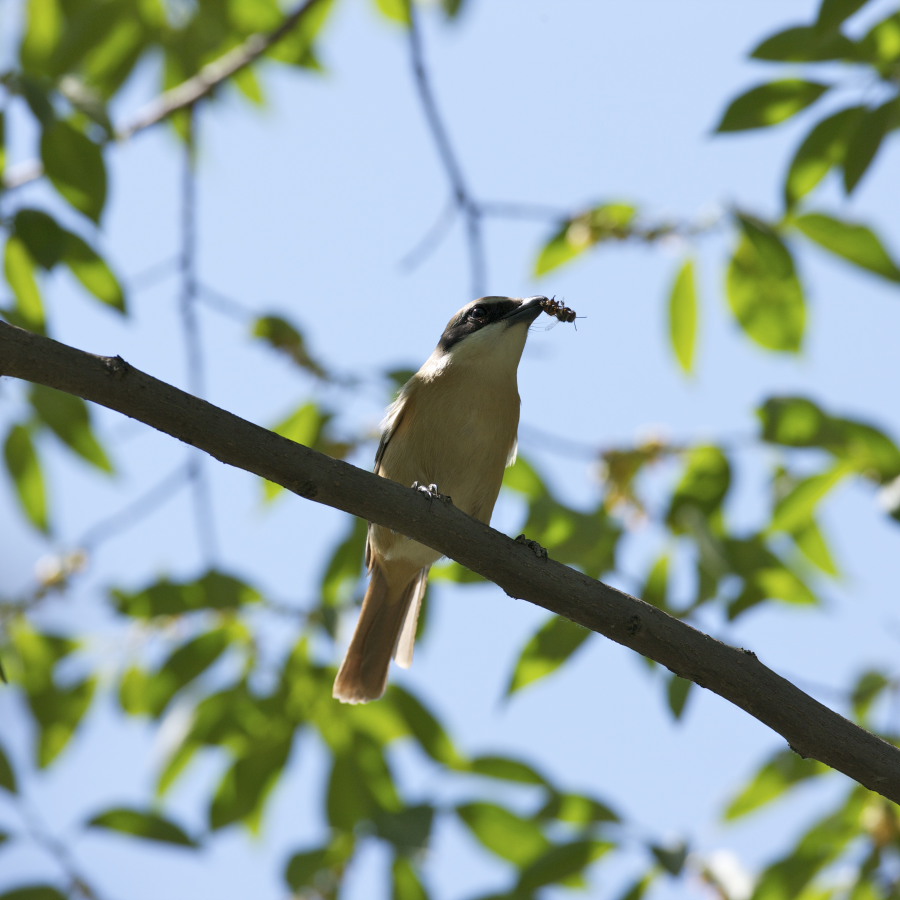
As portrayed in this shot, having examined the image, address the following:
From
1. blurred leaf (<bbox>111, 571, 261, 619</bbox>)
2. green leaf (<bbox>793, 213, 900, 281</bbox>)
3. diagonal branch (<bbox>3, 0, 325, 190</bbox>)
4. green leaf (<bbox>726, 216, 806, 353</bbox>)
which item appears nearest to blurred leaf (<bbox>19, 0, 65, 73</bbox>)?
diagonal branch (<bbox>3, 0, 325, 190</bbox>)

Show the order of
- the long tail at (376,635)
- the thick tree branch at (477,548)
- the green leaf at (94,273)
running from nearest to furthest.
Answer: the thick tree branch at (477,548) → the green leaf at (94,273) → the long tail at (376,635)

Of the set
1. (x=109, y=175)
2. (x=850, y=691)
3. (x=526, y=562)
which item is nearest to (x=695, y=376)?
(x=850, y=691)

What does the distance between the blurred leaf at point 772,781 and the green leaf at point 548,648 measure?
114 centimetres

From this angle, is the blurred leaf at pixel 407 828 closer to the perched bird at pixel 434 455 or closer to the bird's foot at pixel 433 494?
the perched bird at pixel 434 455

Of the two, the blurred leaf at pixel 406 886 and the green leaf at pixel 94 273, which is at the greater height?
the green leaf at pixel 94 273

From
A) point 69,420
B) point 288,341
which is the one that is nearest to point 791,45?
point 288,341

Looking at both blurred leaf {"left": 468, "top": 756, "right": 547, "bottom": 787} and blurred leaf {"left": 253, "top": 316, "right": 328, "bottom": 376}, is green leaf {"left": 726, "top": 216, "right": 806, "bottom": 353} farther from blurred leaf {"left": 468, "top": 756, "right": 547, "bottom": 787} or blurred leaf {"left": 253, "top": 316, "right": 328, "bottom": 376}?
blurred leaf {"left": 468, "top": 756, "right": 547, "bottom": 787}

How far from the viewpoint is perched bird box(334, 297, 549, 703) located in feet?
16.5

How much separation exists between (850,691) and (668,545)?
3.30 ft

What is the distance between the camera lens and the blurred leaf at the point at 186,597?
4.41m

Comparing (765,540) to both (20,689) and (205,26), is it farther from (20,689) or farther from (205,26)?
(205,26)

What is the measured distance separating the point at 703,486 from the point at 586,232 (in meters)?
1.34

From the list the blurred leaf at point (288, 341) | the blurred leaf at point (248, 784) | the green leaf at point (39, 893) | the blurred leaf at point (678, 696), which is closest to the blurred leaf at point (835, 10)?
the blurred leaf at point (678, 696)

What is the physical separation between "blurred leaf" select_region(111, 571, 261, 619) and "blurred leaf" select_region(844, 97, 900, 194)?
2857 mm
